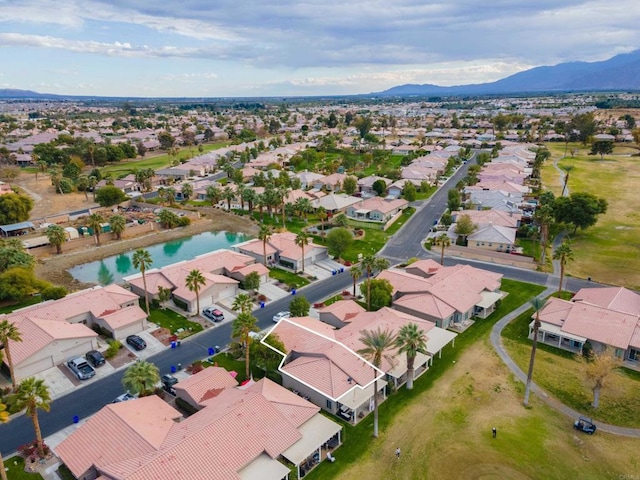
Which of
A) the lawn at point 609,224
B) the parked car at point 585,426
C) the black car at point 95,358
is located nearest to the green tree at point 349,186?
the lawn at point 609,224

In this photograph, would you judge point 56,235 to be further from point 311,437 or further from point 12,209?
point 311,437

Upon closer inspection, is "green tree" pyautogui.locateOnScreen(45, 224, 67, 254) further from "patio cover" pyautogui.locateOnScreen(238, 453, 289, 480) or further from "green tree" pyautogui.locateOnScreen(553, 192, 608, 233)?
"green tree" pyautogui.locateOnScreen(553, 192, 608, 233)

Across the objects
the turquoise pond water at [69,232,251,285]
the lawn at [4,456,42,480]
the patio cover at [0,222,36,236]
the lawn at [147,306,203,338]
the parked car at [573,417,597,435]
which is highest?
the patio cover at [0,222,36,236]

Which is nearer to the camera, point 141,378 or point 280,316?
point 141,378

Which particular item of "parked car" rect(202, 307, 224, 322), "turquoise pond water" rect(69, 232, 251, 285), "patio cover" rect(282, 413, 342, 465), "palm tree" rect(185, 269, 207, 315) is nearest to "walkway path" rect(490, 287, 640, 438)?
"patio cover" rect(282, 413, 342, 465)

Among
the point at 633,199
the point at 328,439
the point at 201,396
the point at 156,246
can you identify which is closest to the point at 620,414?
the point at 328,439

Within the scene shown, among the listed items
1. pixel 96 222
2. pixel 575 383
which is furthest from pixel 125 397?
pixel 96 222

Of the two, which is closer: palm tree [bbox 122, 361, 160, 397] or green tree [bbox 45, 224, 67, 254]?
palm tree [bbox 122, 361, 160, 397]

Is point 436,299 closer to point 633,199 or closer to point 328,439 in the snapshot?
point 328,439
